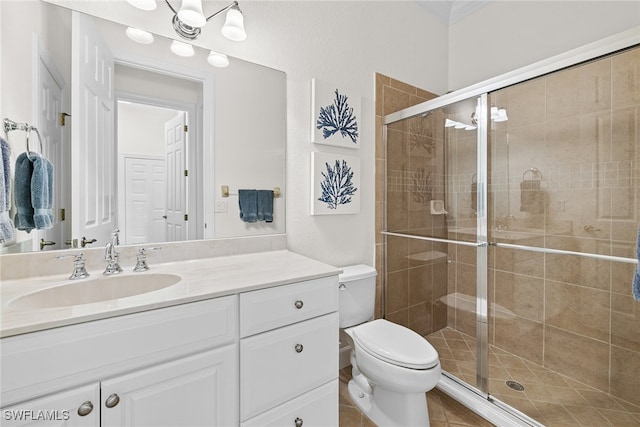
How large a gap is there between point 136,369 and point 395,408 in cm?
120

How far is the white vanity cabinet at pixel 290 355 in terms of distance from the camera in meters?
1.03

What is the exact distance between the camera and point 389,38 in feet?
7.20

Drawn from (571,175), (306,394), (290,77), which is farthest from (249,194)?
(571,175)

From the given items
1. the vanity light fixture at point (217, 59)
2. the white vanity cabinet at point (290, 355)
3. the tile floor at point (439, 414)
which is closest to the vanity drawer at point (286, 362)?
the white vanity cabinet at point (290, 355)

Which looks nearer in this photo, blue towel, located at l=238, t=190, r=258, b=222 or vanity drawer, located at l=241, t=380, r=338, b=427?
vanity drawer, located at l=241, t=380, r=338, b=427

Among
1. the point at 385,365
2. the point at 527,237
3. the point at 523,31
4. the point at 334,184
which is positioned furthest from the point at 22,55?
the point at 523,31

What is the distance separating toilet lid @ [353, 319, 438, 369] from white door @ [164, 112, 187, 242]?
1.07 m

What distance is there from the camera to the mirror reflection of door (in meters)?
1.30

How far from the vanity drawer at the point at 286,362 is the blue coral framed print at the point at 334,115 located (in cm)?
112

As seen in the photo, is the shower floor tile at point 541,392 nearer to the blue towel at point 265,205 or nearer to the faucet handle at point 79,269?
the blue towel at point 265,205

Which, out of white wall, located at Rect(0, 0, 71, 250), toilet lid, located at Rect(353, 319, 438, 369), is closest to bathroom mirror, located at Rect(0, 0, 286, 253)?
white wall, located at Rect(0, 0, 71, 250)

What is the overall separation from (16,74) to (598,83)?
101 inches

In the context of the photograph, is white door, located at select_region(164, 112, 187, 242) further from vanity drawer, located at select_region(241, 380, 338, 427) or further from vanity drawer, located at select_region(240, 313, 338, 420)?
Answer: vanity drawer, located at select_region(241, 380, 338, 427)

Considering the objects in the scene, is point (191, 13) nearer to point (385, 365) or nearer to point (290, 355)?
point (290, 355)
